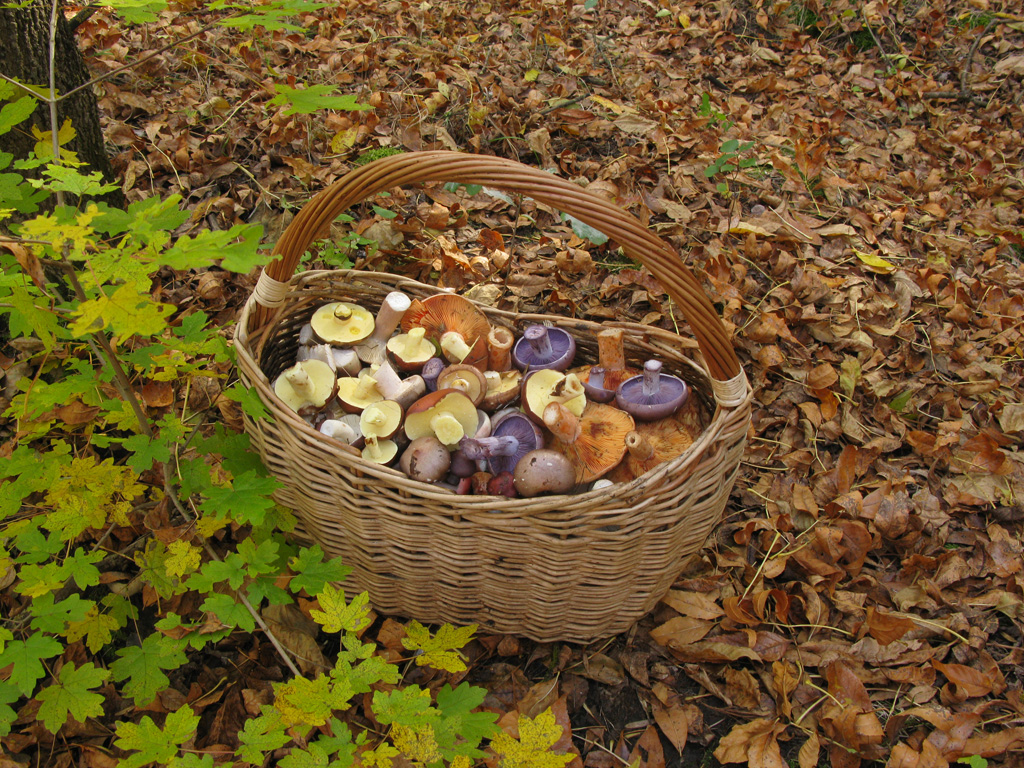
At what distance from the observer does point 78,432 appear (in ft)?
7.02

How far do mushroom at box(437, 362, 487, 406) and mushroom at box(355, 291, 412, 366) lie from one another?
0.94 ft

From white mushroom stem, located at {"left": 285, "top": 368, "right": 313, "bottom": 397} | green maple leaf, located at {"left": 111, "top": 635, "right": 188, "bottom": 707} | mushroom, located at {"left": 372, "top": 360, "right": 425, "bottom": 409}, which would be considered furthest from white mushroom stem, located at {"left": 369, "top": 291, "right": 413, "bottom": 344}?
green maple leaf, located at {"left": 111, "top": 635, "right": 188, "bottom": 707}

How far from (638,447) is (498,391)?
51cm

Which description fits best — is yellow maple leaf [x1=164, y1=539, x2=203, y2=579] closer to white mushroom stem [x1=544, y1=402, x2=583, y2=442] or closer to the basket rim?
the basket rim

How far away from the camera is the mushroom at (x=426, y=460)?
5.58 ft

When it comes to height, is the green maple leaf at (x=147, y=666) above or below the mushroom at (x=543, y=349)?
below

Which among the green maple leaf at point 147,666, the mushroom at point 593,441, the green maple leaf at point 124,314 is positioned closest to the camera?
the green maple leaf at point 124,314

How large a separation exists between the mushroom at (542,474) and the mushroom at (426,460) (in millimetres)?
200

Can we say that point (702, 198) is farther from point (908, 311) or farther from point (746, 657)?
point (746, 657)

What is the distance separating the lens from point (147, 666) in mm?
1498

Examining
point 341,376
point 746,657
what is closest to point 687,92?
point 341,376

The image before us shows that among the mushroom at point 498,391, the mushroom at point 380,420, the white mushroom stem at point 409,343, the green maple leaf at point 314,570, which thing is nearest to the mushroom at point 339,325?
the white mushroom stem at point 409,343

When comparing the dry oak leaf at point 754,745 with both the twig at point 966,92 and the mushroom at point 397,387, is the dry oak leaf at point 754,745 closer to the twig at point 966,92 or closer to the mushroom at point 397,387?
the mushroom at point 397,387

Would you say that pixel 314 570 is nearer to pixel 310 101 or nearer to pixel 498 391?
pixel 498 391
